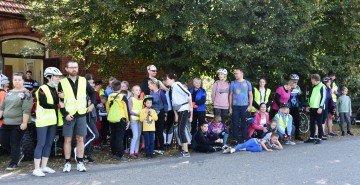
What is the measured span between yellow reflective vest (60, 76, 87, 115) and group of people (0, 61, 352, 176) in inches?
0.7

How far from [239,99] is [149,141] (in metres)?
2.57

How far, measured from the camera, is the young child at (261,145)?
9.50 meters

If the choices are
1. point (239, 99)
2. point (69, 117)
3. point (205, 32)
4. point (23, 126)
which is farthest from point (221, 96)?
point (23, 126)

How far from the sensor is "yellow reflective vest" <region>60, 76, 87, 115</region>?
7.21 meters

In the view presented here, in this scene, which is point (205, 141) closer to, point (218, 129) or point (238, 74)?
point (218, 129)

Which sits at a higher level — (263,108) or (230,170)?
(263,108)

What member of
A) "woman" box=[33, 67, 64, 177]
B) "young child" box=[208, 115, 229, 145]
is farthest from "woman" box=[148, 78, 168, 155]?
"woman" box=[33, 67, 64, 177]

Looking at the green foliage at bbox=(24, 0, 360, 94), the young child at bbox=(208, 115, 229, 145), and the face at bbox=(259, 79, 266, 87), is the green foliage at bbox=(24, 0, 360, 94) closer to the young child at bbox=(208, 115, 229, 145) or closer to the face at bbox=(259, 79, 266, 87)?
the face at bbox=(259, 79, 266, 87)

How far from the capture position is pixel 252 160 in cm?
843

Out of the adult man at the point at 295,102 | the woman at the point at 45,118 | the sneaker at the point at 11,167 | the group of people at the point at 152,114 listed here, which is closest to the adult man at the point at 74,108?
the group of people at the point at 152,114

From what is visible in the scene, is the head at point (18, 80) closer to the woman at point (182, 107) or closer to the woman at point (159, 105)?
the woman at point (159, 105)

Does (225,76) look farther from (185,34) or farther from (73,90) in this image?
(73,90)

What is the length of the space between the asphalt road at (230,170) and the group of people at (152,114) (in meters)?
0.39

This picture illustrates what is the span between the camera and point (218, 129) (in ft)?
31.7
